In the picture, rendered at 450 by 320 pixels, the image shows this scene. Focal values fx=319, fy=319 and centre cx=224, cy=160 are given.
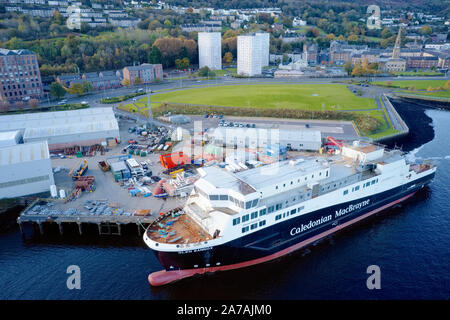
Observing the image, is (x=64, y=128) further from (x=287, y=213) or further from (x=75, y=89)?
(x=287, y=213)

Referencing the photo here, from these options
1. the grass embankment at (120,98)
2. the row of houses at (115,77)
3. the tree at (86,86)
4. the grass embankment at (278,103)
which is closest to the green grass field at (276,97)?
the grass embankment at (278,103)

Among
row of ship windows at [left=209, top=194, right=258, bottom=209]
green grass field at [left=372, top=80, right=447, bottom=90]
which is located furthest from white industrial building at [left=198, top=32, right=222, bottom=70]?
row of ship windows at [left=209, top=194, right=258, bottom=209]

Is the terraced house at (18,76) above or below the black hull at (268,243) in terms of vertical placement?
above

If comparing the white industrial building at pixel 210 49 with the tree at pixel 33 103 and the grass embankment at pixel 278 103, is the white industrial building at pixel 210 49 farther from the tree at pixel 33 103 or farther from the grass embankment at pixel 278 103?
the tree at pixel 33 103

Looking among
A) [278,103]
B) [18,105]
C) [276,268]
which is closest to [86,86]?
[18,105]

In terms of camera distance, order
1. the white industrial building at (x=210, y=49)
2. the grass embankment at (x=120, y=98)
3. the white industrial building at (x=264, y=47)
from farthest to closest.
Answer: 1. the white industrial building at (x=264, y=47)
2. the white industrial building at (x=210, y=49)
3. the grass embankment at (x=120, y=98)
